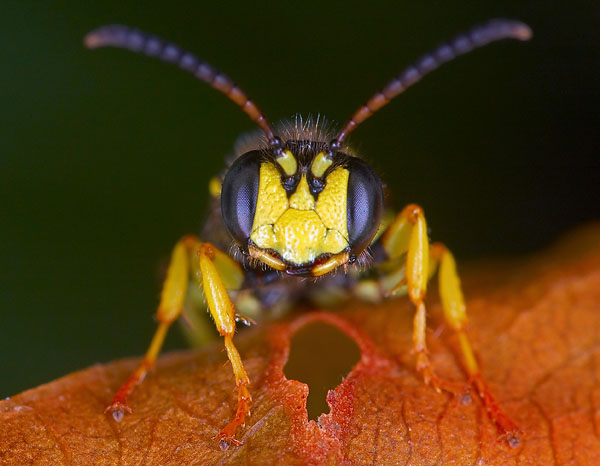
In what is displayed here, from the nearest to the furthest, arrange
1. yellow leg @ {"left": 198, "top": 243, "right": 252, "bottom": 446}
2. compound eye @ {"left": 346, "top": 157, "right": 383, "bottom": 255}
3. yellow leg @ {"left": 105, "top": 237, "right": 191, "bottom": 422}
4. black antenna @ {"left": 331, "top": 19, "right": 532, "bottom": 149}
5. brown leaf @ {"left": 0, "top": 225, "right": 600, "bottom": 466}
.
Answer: brown leaf @ {"left": 0, "top": 225, "right": 600, "bottom": 466} → yellow leg @ {"left": 198, "top": 243, "right": 252, "bottom": 446} → black antenna @ {"left": 331, "top": 19, "right": 532, "bottom": 149} → compound eye @ {"left": 346, "top": 157, "right": 383, "bottom": 255} → yellow leg @ {"left": 105, "top": 237, "right": 191, "bottom": 422}

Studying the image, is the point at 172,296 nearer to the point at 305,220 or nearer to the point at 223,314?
the point at 223,314

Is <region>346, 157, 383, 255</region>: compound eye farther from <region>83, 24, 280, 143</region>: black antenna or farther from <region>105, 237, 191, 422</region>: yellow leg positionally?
<region>105, 237, 191, 422</region>: yellow leg

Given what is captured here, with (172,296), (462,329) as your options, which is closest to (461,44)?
(462,329)

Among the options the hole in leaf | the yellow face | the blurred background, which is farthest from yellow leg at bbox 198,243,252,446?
the blurred background

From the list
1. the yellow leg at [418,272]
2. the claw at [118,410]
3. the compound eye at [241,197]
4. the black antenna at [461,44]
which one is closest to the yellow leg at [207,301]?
the claw at [118,410]

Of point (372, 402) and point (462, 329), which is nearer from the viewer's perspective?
point (372, 402)

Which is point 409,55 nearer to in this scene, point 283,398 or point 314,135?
point 314,135
